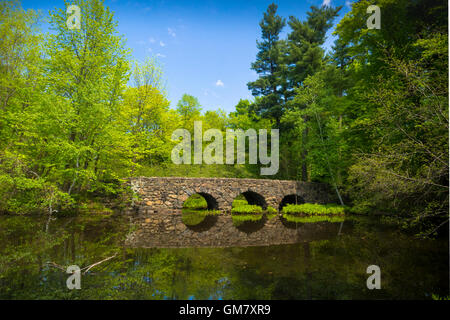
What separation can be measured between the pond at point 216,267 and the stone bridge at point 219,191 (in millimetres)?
5710

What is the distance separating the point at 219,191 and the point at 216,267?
9974 mm

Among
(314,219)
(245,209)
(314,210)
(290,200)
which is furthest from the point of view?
(290,200)

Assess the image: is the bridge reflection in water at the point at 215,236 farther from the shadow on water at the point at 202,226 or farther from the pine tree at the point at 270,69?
the pine tree at the point at 270,69

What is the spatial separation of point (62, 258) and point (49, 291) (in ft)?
6.15

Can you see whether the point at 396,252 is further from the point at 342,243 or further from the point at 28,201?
the point at 28,201

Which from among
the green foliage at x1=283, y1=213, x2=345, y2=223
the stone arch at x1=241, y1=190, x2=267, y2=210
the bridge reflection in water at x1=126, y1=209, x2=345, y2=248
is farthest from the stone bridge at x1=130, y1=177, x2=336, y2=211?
the bridge reflection in water at x1=126, y1=209, x2=345, y2=248

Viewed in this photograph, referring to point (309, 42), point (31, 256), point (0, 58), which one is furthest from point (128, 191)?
point (309, 42)

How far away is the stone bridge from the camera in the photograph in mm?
13570

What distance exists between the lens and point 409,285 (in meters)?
4.12

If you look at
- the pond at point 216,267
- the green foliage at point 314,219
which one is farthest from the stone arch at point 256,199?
the pond at point 216,267

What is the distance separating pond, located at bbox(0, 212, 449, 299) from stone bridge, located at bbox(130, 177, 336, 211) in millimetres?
5710

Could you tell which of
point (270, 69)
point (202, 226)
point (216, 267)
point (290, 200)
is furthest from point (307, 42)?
point (216, 267)

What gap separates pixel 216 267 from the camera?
489 cm

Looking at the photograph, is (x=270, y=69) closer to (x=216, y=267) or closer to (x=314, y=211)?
(x=314, y=211)
